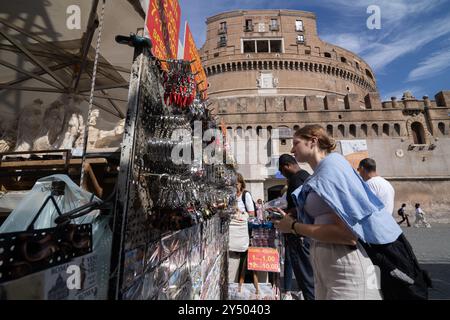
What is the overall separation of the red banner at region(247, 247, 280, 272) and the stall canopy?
3.40 meters

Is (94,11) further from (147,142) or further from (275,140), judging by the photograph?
(275,140)

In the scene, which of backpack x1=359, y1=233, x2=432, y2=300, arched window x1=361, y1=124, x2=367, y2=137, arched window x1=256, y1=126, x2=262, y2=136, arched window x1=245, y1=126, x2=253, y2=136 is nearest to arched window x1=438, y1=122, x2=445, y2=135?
arched window x1=361, y1=124, x2=367, y2=137

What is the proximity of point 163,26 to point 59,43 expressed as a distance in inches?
83.6

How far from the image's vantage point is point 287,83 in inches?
1161

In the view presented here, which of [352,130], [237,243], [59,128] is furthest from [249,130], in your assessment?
[59,128]

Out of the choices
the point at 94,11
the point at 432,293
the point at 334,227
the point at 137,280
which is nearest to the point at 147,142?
the point at 137,280

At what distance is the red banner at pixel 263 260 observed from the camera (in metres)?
3.71

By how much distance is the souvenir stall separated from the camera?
110 cm

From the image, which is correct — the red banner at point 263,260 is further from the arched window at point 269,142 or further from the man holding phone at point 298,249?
the arched window at point 269,142

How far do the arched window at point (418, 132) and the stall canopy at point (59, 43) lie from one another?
2963 centimetres

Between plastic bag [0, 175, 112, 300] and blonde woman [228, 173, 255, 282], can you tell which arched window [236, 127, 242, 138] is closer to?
blonde woman [228, 173, 255, 282]

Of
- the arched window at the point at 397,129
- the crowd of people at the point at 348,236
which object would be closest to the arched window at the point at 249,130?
the arched window at the point at 397,129

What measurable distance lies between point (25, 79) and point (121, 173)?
149 inches

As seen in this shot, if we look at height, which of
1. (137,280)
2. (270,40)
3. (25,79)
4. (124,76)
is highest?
(270,40)
